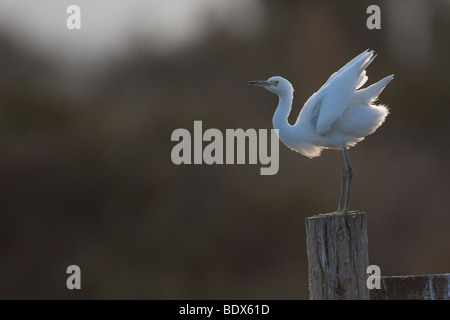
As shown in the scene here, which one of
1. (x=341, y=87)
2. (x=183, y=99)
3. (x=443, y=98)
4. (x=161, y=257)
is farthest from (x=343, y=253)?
(x=443, y=98)

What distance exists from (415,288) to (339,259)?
459 millimetres

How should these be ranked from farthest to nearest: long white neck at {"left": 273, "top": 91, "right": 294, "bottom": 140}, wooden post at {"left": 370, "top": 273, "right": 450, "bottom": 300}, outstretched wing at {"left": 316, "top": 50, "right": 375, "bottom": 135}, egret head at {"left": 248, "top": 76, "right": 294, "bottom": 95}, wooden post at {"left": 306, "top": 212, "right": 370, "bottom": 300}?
egret head at {"left": 248, "top": 76, "right": 294, "bottom": 95} < long white neck at {"left": 273, "top": 91, "right": 294, "bottom": 140} < outstretched wing at {"left": 316, "top": 50, "right": 375, "bottom": 135} < wooden post at {"left": 370, "top": 273, "right": 450, "bottom": 300} < wooden post at {"left": 306, "top": 212, "right": 370, "bottom": 300}

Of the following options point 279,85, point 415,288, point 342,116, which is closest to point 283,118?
point 279,85

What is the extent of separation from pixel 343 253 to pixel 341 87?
1.49 m

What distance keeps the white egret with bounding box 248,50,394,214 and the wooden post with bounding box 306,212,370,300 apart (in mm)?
1036

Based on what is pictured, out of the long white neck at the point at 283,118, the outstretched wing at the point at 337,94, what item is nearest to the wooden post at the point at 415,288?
the outstretched wing at the point at 337,94

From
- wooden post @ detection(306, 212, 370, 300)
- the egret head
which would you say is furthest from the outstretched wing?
wooden post @ detection(306, 212, 370, 300)

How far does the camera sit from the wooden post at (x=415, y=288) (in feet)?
11.4

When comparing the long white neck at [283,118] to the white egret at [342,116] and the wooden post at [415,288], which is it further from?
the wooden post at [415,288]

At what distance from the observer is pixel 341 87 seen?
14.8 feet

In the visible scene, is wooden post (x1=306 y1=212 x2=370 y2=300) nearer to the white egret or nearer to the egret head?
the white egret

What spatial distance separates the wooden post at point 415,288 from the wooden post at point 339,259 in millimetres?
197

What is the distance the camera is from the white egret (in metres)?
4.52

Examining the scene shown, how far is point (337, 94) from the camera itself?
178 inches
